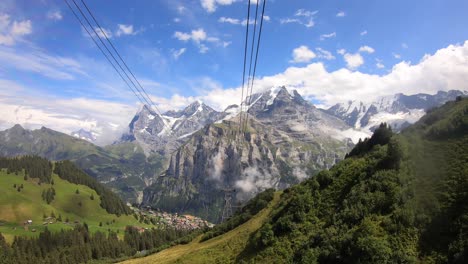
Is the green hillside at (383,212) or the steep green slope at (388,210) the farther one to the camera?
the green hillside at (383,212)

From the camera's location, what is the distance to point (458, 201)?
49.3m

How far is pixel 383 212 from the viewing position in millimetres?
59000

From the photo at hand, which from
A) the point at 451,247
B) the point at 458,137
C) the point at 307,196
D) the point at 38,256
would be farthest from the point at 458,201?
the point at 38,256

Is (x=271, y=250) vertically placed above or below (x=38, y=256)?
above

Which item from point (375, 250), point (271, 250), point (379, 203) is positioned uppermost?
point (379, 203)

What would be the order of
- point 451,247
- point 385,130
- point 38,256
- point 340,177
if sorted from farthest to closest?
point 38,256 < point 385,130 < point 340,177 < point 451,247

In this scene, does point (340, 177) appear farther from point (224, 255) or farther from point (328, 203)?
point (224, 255)

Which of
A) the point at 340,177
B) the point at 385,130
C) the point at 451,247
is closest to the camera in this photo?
the point at 451,247

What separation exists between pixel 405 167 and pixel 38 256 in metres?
211

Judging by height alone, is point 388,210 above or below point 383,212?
above

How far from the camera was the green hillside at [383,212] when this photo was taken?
157 ft

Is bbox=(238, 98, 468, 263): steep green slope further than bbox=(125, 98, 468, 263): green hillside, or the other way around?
bbox=(125, 98, 468, 263): green hillside

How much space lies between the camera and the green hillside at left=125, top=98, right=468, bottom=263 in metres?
48.0

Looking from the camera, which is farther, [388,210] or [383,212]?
[383,212]
